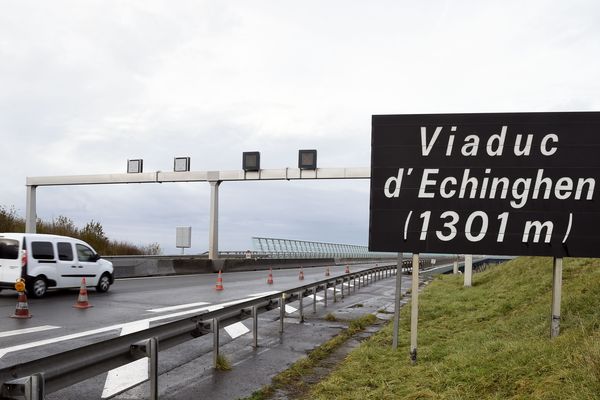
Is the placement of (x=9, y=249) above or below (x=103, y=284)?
above

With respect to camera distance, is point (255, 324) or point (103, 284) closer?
point (255, 324)

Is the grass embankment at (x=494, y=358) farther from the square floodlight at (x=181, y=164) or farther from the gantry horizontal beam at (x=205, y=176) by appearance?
the square floodlight at (x=181, y=164)

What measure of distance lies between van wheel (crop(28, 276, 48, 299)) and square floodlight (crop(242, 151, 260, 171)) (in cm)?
1971

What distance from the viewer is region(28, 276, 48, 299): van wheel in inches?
595

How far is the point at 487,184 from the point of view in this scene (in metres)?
8.15

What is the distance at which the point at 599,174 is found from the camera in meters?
7.88

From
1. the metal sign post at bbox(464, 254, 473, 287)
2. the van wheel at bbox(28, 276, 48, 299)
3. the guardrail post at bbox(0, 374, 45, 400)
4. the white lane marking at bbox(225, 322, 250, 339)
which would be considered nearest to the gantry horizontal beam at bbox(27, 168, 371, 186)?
the metal sign post at bbox(464, 254, 473, 287)

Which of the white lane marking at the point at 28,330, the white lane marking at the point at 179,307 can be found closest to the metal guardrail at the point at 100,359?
the white lane marking at the point at 28,330

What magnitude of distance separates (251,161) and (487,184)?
1064 inches

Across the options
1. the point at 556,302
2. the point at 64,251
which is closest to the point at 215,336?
the point at 556,302

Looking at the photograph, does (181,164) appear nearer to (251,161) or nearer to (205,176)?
(205,176)

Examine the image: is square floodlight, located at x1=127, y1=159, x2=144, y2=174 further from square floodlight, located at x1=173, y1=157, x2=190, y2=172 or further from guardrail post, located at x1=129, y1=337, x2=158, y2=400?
guardrail post, located at x1=129, y1=337, x2=158, y2=400

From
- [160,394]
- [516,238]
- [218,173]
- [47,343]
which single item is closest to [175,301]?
[47,343]

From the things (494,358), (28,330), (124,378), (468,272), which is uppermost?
(494,358)
